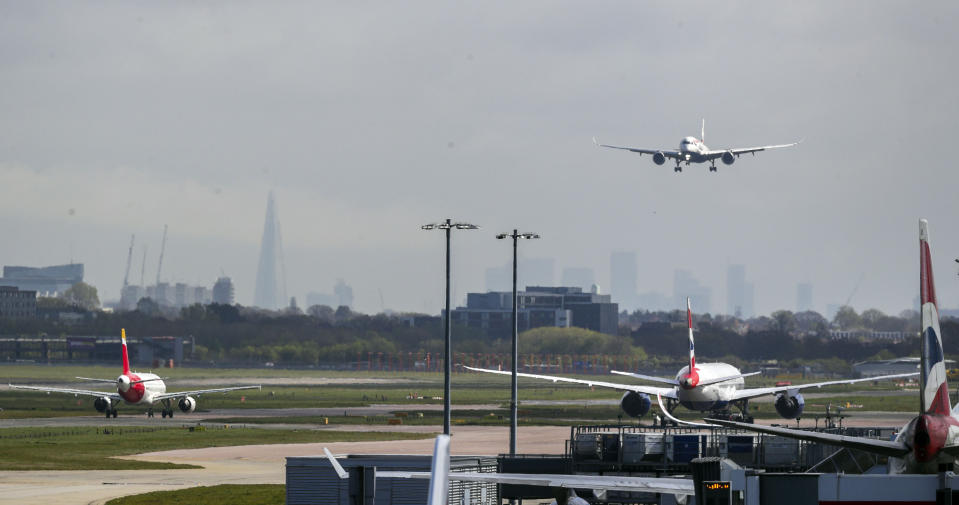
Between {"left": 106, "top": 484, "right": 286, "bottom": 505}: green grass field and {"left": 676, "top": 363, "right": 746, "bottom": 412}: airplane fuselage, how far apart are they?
4188cm

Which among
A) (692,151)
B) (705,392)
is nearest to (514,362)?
(705,392)

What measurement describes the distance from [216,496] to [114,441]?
3915 centimetres

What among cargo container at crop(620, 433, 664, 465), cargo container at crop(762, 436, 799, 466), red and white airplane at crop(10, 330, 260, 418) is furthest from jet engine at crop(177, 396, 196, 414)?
cargo container at crop(762, 436, 799, 466)

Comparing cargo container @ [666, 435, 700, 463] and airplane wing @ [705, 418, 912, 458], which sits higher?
airplane wing @ [705, 418, 912, 458]

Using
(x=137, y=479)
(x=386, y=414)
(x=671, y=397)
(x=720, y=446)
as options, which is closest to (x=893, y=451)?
(x=720, y=446)

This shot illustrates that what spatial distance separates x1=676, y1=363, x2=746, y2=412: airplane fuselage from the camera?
4193 inches

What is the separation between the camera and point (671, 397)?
111 m

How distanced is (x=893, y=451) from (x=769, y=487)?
10.6 feet

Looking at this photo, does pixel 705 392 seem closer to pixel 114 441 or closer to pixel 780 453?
pixel 114 441

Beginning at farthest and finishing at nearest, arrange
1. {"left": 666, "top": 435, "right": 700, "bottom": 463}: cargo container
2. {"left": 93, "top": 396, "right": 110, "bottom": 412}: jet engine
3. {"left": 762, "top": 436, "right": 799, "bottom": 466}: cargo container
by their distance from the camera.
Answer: {"left": 93, "top": 396, "right": 110, "bottom": 412}: jet engine → {"left": 666, "top": 435, "right": 700, "bottom": 463}: cargo container → {"left": 762, "top": 436, "right": 799, "bottom": 466}: cargo container

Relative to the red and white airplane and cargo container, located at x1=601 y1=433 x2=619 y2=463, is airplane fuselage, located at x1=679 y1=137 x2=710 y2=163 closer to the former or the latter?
the red and white airplane

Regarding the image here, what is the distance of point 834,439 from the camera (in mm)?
31188

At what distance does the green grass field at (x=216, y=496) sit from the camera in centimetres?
6631

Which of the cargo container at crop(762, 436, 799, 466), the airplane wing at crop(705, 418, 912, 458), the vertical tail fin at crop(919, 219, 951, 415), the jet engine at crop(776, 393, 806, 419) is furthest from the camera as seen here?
the jet engine at crop(776, 393, 806, 419)
